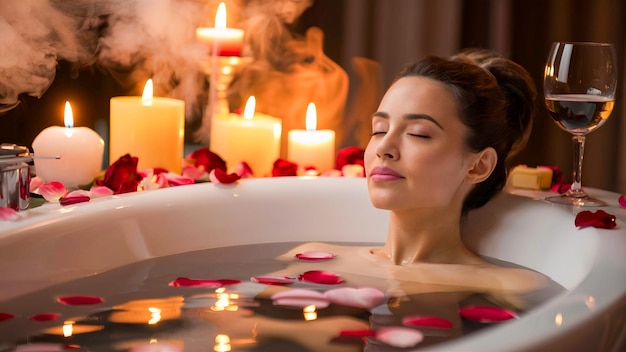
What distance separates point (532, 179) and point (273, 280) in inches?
32.7

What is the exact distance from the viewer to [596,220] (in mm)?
1699

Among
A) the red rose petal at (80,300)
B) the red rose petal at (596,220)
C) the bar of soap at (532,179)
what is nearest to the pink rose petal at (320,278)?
the red rose petal at (80,300)

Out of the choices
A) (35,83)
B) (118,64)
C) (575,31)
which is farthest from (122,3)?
(575,31)

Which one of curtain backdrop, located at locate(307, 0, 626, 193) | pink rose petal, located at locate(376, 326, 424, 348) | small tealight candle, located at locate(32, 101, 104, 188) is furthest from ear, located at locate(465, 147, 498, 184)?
curtain backdrop, located at locate(307, 0, 626, 193)

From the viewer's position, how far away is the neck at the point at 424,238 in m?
1.77

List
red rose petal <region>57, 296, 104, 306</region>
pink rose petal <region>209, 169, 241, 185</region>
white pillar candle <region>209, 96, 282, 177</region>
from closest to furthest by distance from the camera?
red rose petal <region>57, 296, 104, 306</region> < pink rose petal <region>209, 169, 241, 185</region> < white pillar candle <region>209, 96, 282, 177</region>

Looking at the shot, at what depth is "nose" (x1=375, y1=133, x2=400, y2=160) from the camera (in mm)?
1685

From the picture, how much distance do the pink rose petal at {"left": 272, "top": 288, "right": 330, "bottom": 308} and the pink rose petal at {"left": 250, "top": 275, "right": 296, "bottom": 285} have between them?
8cm

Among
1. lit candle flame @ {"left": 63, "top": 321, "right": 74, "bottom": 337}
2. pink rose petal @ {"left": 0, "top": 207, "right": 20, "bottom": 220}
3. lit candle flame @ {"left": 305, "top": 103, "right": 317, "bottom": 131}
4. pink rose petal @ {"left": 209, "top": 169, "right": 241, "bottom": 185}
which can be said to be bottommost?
lit candle flame @ {"left": 63, "top": 321, "right": 74, "bottom": 337}

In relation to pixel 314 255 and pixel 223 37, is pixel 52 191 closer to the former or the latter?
pixel 314 255

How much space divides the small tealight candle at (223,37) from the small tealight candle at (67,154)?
60 centimetres

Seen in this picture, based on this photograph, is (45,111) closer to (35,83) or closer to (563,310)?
(35,83)

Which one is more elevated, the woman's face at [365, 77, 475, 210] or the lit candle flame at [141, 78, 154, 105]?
the lit candle flame at [141, 78, 154, 105]

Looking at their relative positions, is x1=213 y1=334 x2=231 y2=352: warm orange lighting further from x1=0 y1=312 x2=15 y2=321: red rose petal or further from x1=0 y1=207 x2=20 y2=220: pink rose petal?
x1=0 y1=207 x2=20 y2=220: pink rose petal
